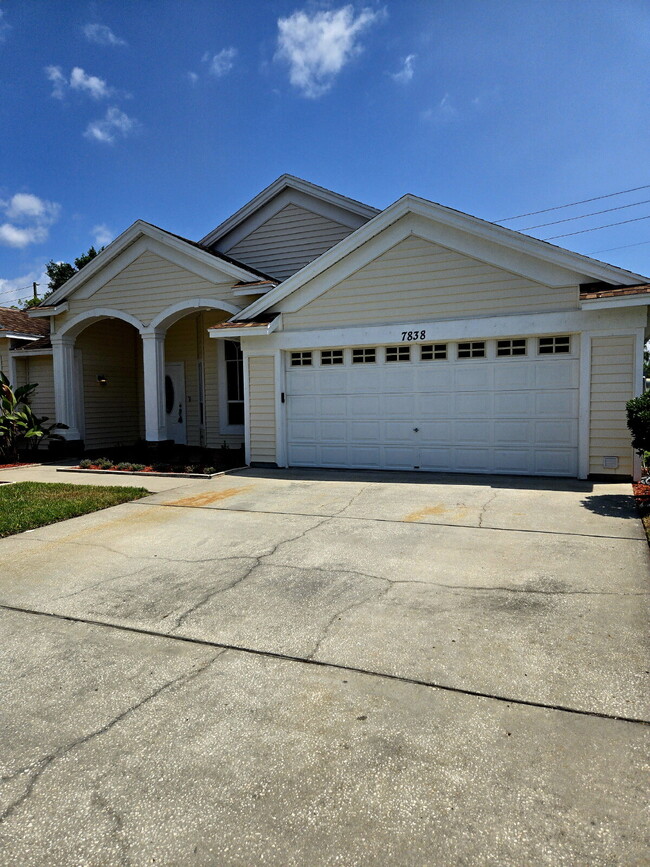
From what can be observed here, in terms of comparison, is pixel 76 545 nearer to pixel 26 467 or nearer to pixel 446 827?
pixel 446 827

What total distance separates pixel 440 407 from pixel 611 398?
2.85 m

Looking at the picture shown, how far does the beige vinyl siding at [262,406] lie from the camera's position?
37.5 ft

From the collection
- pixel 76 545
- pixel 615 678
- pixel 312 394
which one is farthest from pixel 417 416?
pixel 615 678

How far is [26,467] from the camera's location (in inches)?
503

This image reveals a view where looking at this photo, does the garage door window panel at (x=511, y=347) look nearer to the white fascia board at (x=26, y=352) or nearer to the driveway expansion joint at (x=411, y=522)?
the driveway expansion joint at (x=411, y=522)

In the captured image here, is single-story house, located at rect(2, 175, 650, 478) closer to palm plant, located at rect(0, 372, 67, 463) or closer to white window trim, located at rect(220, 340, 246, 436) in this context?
white window trim, located at rect(220, 340, 246, 436)

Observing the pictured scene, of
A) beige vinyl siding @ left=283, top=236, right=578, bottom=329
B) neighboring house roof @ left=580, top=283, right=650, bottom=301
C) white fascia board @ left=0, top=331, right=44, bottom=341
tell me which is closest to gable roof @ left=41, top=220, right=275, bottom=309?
white fascia board @ left=0, top=331, right=44, bottom=341

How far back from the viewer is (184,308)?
1280 cm

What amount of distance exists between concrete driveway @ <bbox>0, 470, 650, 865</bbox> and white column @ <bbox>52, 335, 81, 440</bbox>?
31.7 feet

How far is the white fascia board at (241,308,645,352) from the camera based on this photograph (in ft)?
29.0

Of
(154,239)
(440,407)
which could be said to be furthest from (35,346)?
(440,407)

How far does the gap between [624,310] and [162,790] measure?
916 cm

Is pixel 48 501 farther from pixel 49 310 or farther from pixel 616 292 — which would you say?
pixel 616 292

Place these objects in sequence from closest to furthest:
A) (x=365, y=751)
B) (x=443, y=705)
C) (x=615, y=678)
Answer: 1. (x=365, y=751)
2. (x=443, y=705)
3. (x=615, y=678)
